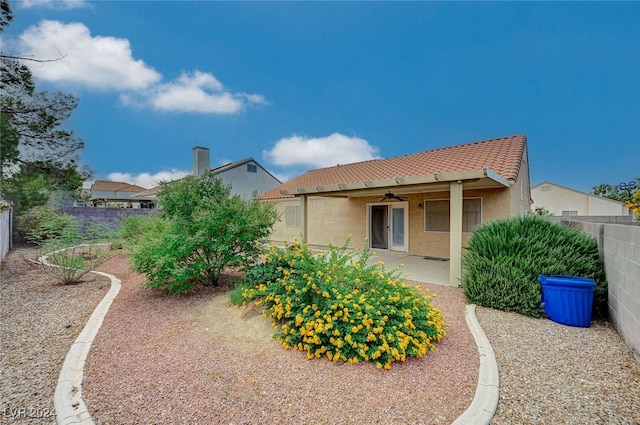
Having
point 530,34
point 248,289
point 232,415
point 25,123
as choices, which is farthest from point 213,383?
point 530,34

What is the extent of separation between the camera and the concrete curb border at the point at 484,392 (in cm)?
253

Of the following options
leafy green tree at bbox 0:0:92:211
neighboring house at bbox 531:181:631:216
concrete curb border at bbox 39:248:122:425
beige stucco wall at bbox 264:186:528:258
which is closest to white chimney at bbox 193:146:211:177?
leafy green tree at bbox 0:0:92:211

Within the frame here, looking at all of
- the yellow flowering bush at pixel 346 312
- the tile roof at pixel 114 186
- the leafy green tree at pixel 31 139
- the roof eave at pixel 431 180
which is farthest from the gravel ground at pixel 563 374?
the tile roof at pixel 114 186

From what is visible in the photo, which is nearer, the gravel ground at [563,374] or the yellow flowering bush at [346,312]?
the gravel ground at [563,374]

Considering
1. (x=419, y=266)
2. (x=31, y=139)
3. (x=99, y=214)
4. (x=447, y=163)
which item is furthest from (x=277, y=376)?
(x=99, y=214)

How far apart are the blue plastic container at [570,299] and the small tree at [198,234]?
537 centimetres

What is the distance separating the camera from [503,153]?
10.5 meters

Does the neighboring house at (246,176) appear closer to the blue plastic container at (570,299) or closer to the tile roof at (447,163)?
the tile roof at (447,163)

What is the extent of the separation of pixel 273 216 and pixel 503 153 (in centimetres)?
892

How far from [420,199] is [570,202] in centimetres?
2739

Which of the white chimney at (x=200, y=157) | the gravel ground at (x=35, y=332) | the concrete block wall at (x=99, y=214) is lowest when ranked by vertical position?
the gravel ground at (x=35, y=332)

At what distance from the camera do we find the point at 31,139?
10.8m

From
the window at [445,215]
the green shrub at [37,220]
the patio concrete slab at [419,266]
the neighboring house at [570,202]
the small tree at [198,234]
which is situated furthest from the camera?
the neighboring house at [570,202]

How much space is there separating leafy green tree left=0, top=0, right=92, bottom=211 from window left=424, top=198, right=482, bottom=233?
1246 cm
